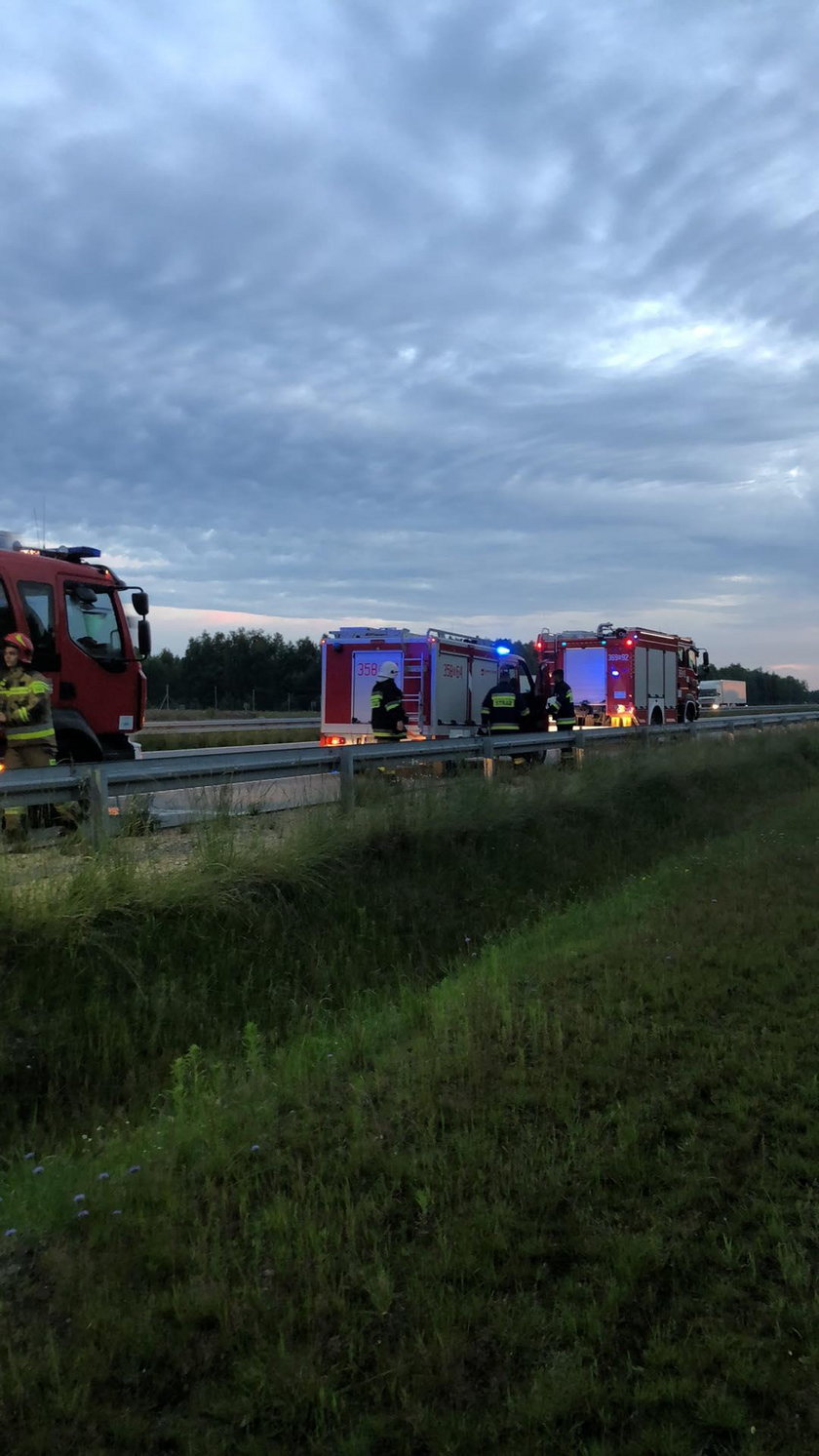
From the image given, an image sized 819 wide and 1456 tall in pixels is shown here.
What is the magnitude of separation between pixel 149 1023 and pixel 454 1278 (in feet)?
8.92

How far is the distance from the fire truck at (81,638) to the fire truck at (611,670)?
1605 centimetres

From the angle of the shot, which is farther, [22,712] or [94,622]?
[94,622]

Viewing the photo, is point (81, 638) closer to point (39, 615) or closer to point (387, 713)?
point (39, 615)

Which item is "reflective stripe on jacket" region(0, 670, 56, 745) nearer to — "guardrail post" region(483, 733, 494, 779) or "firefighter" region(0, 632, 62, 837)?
"firefighter" region(0, 632, 62, 837)

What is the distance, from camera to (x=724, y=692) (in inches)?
2960

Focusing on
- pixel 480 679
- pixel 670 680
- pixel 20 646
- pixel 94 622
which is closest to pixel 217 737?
pixel 480 679

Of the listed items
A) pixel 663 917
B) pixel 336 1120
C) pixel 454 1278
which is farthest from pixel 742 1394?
pixel 663 917

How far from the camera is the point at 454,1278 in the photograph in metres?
2.98

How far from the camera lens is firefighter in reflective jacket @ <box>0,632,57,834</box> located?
27.0ft

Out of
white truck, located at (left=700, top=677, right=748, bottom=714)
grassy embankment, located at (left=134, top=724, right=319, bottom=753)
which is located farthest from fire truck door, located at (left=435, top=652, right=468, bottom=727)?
white truck, located at (left=700, top=677, right=748, bottom=714)

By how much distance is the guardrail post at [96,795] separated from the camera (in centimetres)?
659

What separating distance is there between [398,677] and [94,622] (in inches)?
318

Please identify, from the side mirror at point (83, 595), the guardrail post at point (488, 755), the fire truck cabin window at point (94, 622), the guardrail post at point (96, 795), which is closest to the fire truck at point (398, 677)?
the guardrail post at point (488, 755)

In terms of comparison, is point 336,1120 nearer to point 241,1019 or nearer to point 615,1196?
point 615,1196
